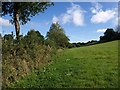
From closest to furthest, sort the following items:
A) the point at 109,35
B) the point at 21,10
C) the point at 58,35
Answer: the point at 21,10
the point at 58,35
the point at 109,35

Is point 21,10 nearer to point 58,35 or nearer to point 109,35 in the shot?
point 58,35

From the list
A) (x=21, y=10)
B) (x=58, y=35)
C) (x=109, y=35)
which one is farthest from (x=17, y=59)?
(x=109, y=35)

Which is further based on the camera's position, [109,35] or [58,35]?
[109,35]

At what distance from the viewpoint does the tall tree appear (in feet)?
95.4

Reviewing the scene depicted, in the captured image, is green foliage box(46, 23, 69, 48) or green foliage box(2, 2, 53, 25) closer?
green foliage box(2, 2, 53, 25)

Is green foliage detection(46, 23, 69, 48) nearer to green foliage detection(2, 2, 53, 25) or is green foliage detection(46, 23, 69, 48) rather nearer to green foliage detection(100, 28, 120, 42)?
green foliage detection(100, 28, 120, 42)

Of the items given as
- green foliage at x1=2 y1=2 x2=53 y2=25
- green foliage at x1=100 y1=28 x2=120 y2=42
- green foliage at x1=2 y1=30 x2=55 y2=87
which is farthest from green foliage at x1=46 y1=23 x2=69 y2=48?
green foliage at x1=2 y1=30 x2=55 y2=87

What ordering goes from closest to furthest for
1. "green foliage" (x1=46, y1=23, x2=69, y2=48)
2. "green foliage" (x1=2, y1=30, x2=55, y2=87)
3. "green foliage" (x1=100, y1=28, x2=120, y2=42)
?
"green foliage" (x1=2, y1=30, x2=55, y2=87), "green foliage" (x1=46, y1=23, x2=69, y2=48), "green foliage" (x1=100, y1=28, x2=120, y2=42)

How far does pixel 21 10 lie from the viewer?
29719 mm

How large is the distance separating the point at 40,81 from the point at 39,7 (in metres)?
18.3

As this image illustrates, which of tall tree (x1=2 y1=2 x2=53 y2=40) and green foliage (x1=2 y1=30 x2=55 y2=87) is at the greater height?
tall tree (x1=2 y1=2 x2=53 y2=40)

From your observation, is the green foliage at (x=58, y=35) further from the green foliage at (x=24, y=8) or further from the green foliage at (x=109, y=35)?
the green foliage at (x=24, y=8)

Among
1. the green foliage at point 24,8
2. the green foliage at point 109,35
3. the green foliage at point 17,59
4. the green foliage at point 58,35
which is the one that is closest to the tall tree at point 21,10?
the green foliage at point 24,8

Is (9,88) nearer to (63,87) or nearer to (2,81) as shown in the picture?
(2,81)
